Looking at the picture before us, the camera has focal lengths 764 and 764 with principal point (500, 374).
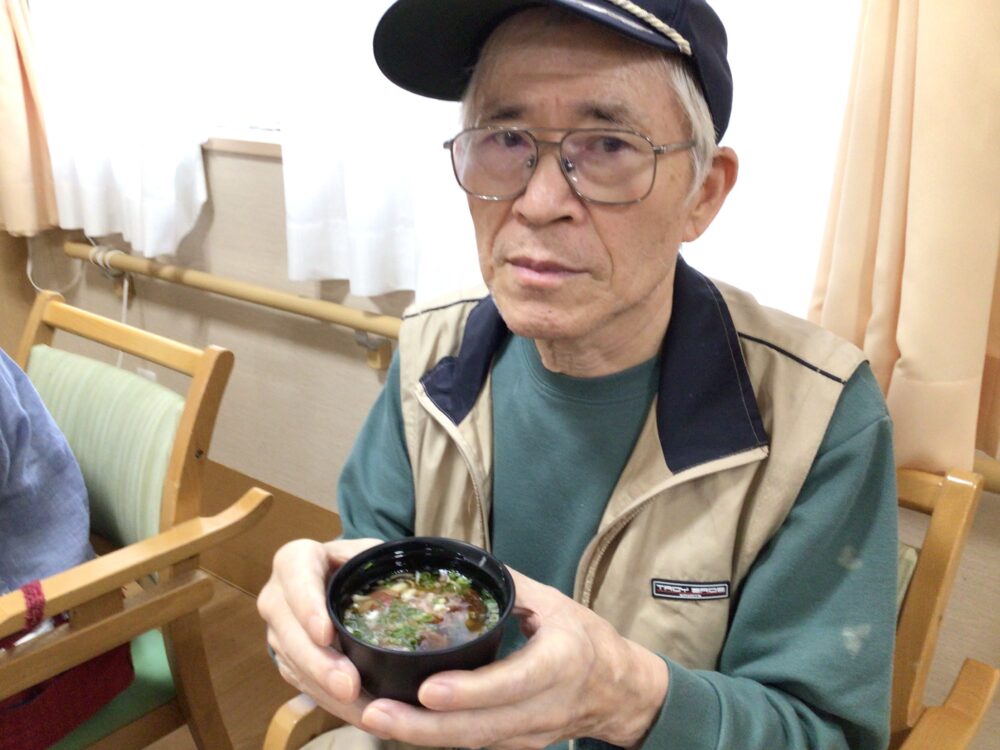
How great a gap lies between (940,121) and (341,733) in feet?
3.16

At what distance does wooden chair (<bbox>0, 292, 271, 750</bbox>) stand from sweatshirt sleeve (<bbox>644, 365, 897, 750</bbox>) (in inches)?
29.1

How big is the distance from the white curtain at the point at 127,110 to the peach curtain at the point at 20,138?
40 millimetres

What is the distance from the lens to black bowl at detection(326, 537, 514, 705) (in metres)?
0.51

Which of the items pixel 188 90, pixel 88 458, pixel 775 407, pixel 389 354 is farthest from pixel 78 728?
pixel 188 90

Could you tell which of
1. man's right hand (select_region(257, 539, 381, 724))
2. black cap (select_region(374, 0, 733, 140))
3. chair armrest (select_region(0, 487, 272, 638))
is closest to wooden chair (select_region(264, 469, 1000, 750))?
man's right hand (select_region(257, 539, 381, 724))

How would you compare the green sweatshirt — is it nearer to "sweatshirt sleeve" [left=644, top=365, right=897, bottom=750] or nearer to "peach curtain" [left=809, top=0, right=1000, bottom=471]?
"sweatshirt sleeve" [left=644, top=365, right=897, bottom=750]

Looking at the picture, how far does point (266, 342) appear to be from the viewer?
1.93 m

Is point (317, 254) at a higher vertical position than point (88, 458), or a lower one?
higher

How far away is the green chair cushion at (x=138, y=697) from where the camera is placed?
3.72 ft

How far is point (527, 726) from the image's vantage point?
57cm

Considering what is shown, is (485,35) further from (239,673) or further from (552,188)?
(239,673)

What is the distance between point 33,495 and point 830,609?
110 cm

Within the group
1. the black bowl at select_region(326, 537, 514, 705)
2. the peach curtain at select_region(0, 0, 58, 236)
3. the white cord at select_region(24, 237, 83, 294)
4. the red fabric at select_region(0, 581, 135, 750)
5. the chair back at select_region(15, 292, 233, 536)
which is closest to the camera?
the black bowl at select_region(326, 537, 514, 705)

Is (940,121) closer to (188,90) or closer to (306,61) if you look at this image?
(306,61)
